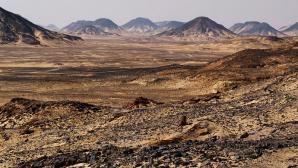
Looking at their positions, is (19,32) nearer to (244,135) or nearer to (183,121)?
(183,121)

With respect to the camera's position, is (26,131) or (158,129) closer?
(158,129)

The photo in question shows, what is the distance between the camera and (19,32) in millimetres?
160500

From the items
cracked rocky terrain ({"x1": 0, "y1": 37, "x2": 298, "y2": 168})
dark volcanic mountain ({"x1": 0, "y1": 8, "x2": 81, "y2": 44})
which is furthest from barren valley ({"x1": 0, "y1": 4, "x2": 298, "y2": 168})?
dark volcanic mountain ({"x1": 0, "y1": 8, "x2": 81, "y2": 44})

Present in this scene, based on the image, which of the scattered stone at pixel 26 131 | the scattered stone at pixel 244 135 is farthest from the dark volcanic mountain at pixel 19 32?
the scattered stone at pixel 244 135

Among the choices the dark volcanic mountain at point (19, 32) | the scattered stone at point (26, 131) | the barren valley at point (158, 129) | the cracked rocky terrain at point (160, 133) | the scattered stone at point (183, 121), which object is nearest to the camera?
the cracked rocky terrain at point (160, 133)

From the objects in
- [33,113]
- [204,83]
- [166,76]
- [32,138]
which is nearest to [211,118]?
[32,138]

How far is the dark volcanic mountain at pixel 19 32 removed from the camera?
6050 inches

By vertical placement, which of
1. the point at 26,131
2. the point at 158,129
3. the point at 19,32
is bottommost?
the point at 19,32

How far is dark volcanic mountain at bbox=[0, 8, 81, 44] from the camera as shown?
504 ft

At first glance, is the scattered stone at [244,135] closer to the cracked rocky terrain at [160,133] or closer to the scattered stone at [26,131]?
the cracked rocky terrain at [160,133]

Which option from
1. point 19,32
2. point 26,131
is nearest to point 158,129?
point 26,131

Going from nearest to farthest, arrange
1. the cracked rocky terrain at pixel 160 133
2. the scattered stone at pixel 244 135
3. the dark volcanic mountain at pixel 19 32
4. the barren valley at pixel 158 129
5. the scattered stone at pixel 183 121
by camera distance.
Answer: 1. the cracked rocky terrain at pixel 160 133
2. the barren valley at pixel 158 129
3. the scattered stone at pixel 244 135
4. the scattered stone at pixel 183 121
5. the dark volcanic mountain at pixel 19 32

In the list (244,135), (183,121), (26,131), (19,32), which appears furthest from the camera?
(19,32)

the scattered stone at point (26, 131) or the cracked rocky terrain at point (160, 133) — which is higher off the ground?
the cracked rocky terrain at point (160, 133)
